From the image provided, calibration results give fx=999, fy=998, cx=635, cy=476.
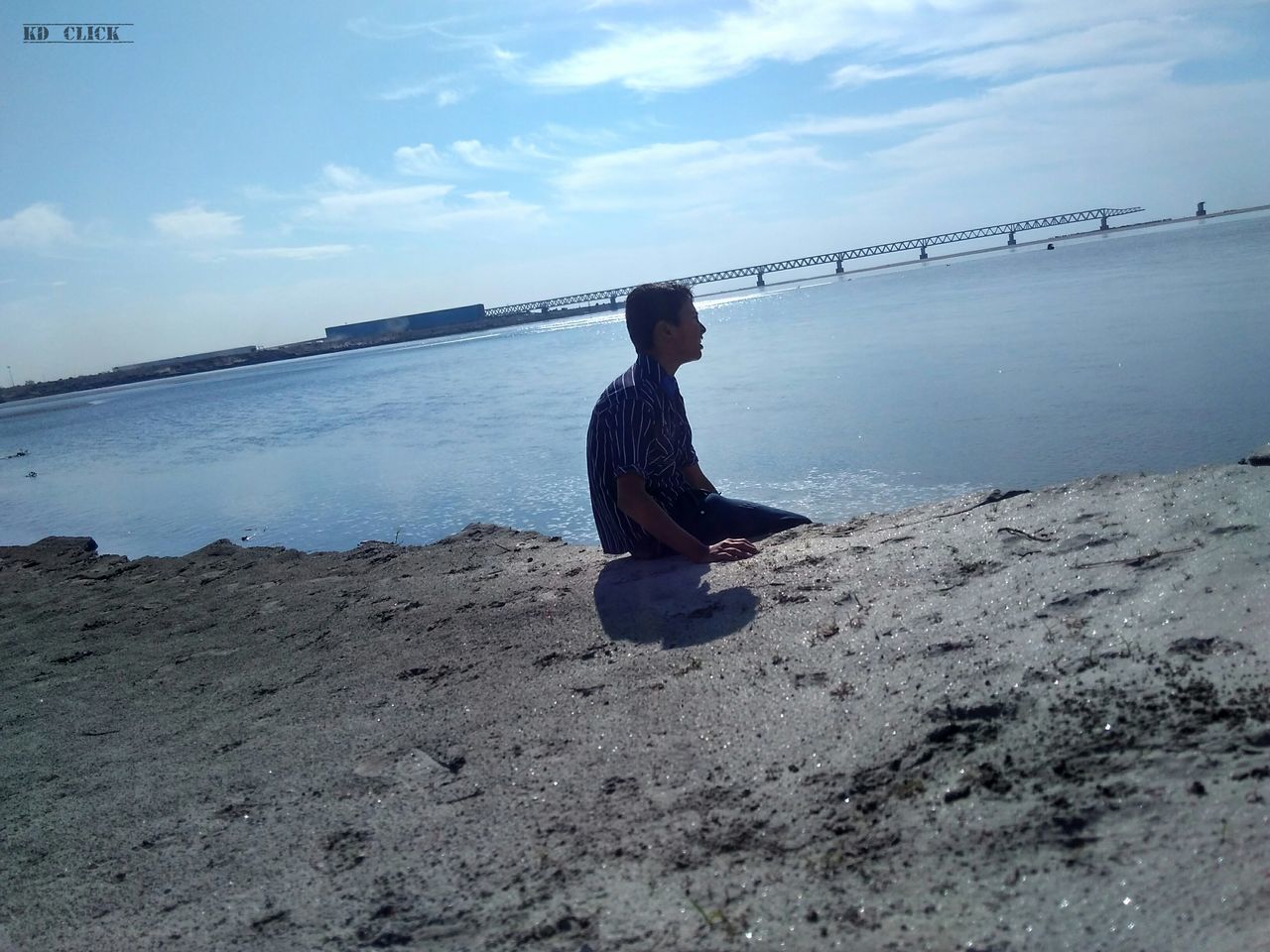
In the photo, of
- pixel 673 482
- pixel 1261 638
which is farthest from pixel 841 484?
pixel 1261 638

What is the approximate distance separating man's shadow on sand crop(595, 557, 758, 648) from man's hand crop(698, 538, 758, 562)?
0.07m

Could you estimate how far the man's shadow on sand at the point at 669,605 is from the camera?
3602mm

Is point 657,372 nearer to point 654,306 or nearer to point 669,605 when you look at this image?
point 654,306

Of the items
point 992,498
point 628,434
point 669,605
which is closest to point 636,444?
point 628,434

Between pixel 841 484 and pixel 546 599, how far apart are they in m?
3.59

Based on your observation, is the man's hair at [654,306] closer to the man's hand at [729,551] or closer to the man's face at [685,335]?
the man's face at [685,335]

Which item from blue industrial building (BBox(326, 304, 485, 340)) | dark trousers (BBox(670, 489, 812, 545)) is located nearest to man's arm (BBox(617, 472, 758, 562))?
dark trousers (BBox(670, 489, 812, 545))

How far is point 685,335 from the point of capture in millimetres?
4727

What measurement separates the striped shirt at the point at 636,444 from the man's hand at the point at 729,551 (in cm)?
43

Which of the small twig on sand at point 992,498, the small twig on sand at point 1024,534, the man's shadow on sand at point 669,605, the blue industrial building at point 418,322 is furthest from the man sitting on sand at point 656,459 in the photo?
the blue industrial building at point 418,322

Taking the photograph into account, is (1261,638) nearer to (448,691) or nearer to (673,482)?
(448,691)

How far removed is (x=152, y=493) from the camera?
13.1m

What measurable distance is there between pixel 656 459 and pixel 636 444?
0.28m

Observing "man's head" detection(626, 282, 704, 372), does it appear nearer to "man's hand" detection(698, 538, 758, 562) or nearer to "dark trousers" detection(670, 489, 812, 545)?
"dark trousers" detection(670, 489, 812, 545)
